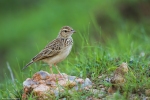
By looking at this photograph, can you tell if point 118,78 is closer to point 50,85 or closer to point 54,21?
point 50,85

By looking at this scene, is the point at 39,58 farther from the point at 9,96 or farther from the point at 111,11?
the point at 111,11

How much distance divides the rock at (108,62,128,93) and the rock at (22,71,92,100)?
48cm

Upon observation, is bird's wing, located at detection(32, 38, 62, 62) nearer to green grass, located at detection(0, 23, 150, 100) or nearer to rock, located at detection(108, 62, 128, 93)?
green grass, located at detection(0, 23, 150, 100)

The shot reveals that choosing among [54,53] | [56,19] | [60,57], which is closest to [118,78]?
[60,57]

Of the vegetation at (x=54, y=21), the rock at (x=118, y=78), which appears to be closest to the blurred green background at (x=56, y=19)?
the vegetation at (x=54, y=21)

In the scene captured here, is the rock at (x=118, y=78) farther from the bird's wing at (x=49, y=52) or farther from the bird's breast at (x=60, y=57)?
the bird's wing at (x=49, y=52)

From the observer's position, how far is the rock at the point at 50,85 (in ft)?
26.3

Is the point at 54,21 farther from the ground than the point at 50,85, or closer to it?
farther from the ground

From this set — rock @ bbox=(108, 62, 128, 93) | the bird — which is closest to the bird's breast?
the bird

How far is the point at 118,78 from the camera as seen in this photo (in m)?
7.71

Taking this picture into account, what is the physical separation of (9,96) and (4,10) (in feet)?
52.4

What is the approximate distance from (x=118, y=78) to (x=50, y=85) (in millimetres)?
1107

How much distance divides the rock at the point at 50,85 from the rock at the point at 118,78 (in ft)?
1.57

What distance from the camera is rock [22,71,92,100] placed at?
8016 mm
